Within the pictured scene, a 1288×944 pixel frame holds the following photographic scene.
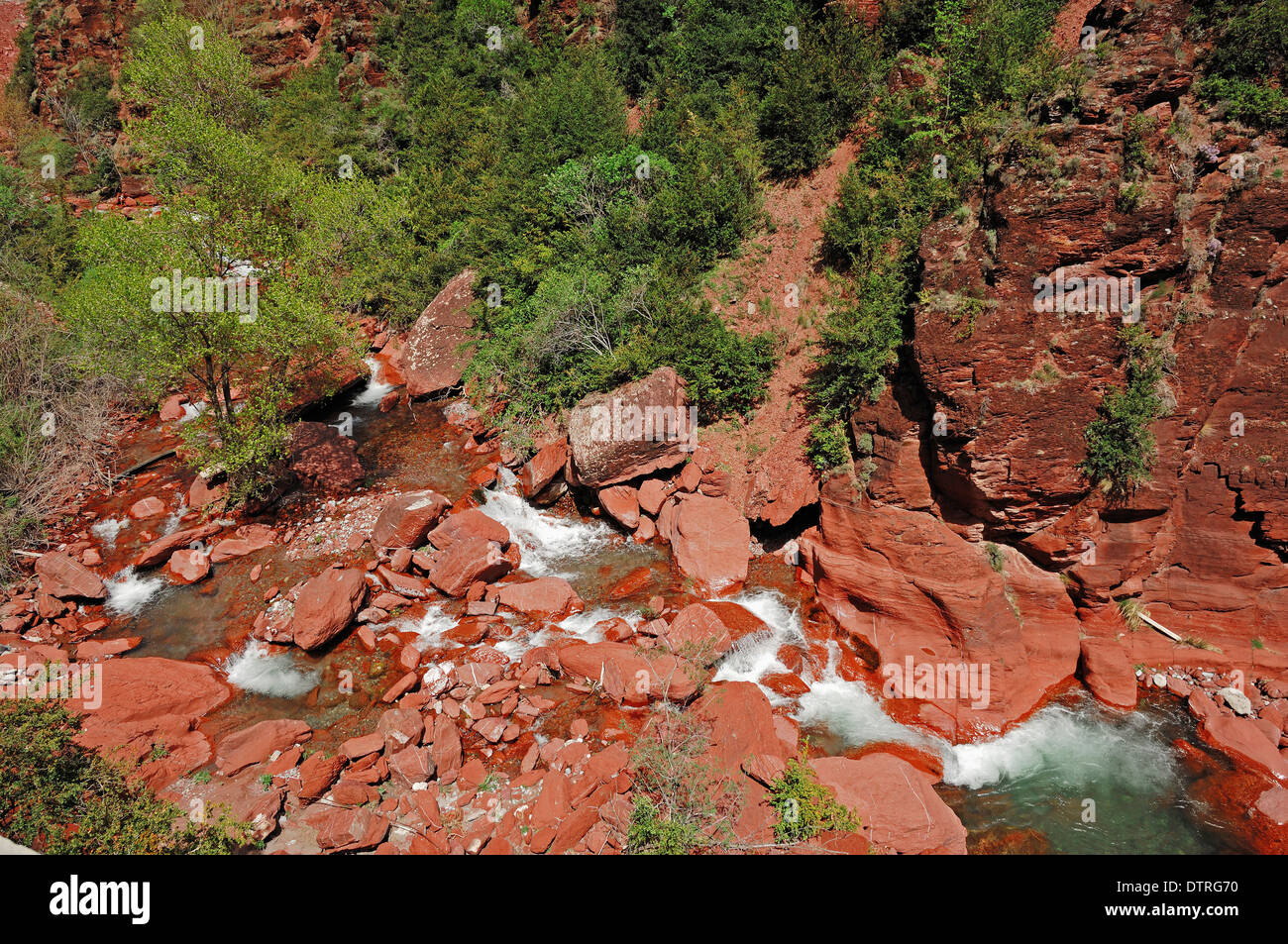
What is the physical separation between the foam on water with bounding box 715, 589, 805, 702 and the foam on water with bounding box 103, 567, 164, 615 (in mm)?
11374

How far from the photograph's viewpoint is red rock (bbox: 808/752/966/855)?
7.70 m

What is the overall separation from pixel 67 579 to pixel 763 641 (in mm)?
13435

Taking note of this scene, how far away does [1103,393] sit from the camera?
9430mm

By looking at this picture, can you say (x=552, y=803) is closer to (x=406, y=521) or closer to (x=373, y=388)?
(x=406, y=521)

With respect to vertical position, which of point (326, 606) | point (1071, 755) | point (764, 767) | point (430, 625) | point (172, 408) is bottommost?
point (1071, 755)

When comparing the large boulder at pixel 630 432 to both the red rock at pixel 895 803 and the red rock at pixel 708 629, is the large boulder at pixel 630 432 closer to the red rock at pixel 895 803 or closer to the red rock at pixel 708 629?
the red rock at pixel 708 629

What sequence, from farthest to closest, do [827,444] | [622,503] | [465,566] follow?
[622,503]
[827,444]
[465,566]

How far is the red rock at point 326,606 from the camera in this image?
10.6 meters

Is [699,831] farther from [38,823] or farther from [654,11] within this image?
[654,11]

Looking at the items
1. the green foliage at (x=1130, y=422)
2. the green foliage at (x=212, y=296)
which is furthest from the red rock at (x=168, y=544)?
the green foliage at (x=1130, y=422)

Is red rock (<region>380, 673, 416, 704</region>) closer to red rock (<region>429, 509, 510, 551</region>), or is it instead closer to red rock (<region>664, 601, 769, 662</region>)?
red rock (<region>429, 509, 510, 551</region>)

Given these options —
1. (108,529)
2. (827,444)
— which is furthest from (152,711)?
(827,444)

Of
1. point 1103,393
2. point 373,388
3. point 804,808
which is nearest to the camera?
point 804,808

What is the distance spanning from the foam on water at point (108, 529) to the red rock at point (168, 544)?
1137 millimetres
